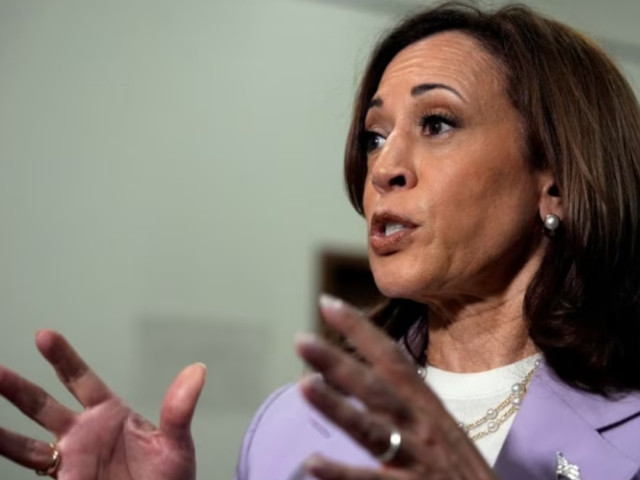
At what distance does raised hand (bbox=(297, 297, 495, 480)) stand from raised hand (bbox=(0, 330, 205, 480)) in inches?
14.8

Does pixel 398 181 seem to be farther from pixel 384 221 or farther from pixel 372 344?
pixel 372 344

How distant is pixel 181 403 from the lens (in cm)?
124

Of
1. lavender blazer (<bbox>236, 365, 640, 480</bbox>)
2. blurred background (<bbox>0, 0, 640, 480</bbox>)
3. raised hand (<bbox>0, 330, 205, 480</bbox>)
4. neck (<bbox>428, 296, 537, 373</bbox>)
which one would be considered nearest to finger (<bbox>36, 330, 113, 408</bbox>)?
raised hand (<bbox>0, 330, 205, 480</bbox>)

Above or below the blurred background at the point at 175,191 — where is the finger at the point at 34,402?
above

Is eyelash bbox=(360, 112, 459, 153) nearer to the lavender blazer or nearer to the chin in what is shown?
the chin

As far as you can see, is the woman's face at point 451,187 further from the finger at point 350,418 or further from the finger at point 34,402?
the finger at point 350,418

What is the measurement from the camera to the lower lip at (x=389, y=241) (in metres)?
1.49

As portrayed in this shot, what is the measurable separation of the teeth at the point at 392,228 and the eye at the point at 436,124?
153 millimetres

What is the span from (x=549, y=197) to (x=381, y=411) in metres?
0.76

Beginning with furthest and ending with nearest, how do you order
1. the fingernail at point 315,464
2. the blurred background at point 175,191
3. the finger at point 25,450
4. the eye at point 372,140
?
the blurred background at point 175,191 → the eye at point 372,140 → the finger at point 25,450 → the fingernail at point 315,464

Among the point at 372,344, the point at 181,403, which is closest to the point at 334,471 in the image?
the point at 372,344

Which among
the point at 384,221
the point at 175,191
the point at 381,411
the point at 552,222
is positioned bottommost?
the point at 175,191

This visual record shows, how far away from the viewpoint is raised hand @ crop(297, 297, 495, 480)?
886 mm

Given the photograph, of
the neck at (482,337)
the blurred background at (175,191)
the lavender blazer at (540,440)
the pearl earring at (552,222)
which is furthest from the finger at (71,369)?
the blurred background at (175,191)
